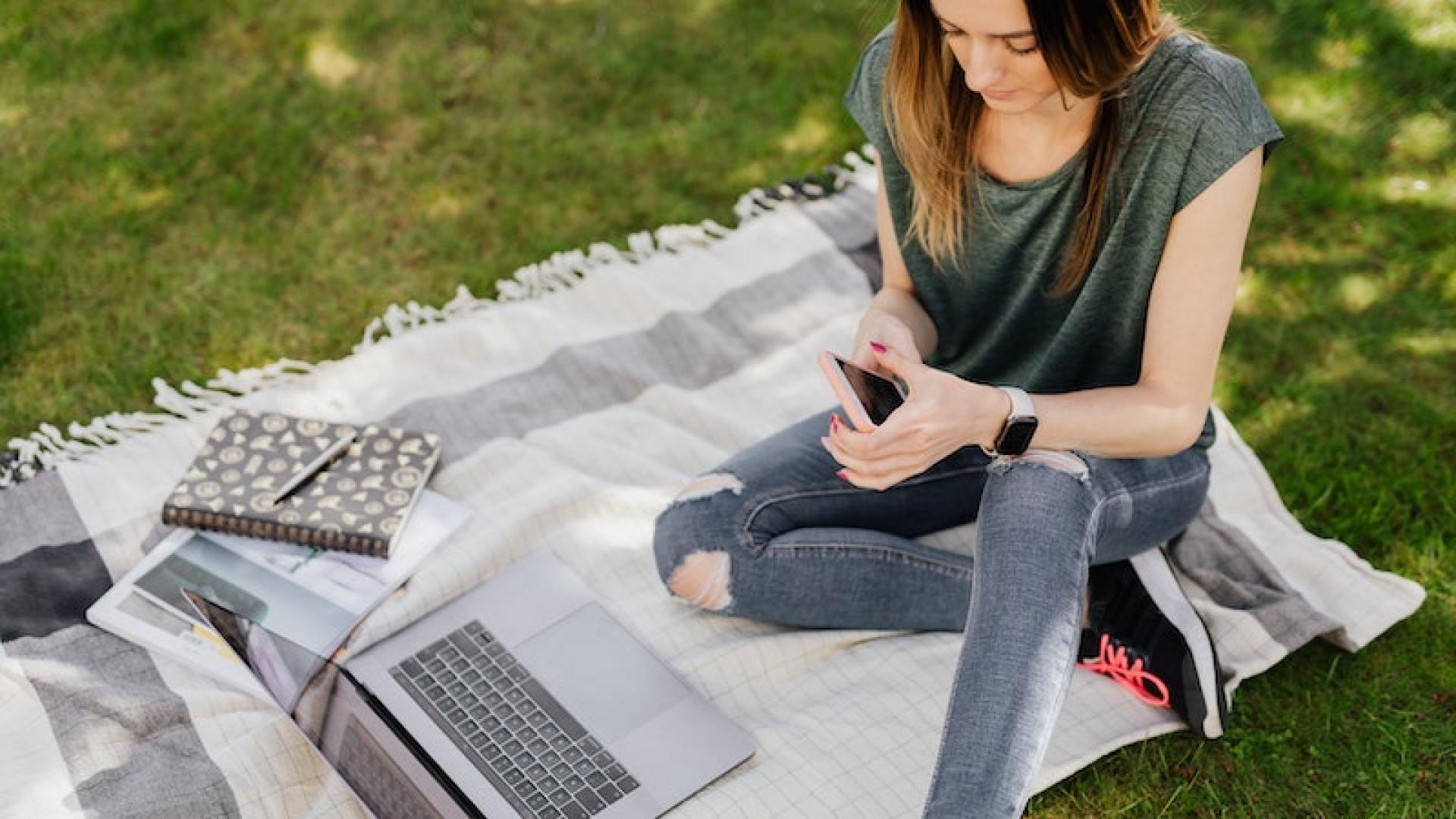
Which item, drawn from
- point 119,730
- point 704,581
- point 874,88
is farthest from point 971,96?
point 119,730

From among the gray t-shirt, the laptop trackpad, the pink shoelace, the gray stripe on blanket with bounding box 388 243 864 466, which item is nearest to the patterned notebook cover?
the gray stripe on blanket with bounding box 388 243 864 466

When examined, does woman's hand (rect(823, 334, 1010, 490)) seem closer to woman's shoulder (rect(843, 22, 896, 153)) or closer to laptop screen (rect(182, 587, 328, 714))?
woman's shoulder (rect(843, 22, 896, 153))

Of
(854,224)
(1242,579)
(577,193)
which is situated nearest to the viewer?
(1242,579)

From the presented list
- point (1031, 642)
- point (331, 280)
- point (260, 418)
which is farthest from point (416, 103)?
point (1031, 642)

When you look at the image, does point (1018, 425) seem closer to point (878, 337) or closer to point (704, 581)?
point (878, 337)

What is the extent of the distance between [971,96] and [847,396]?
1.80 feet

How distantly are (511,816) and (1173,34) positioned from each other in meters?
1.58

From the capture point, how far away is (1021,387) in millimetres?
2406

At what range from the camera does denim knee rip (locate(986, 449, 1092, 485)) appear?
2.06m

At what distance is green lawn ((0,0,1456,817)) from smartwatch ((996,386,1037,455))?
677 mm

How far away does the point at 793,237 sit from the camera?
345cm

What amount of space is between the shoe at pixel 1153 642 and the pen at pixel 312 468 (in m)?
1.50

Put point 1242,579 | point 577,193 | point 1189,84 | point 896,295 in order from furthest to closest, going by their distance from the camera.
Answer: point 577,193 < point 1242,579 < point 896,295 < point 1189,84

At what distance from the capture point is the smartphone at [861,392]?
207 cm
